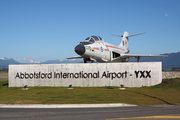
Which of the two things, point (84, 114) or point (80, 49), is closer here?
point (84, 114)

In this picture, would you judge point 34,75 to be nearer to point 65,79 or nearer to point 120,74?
point 65,79

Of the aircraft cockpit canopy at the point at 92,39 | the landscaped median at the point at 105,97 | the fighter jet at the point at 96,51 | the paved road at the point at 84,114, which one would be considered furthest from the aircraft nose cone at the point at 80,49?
the paved road at the point at 84,114

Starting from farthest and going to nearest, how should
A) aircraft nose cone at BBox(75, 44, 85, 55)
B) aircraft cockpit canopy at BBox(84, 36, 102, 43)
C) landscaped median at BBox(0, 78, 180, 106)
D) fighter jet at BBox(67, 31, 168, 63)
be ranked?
aircraft cockpit canopy at BBox(84, 36, 102, 43) → fighter jet at BBox(67, 31, 168, 63) → aircraft nose cone at BBox(75, 44, 85, 55) → landscaped median at BBox(0, 78, 180, 106)

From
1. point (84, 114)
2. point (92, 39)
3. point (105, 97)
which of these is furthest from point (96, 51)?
point (84, 114)

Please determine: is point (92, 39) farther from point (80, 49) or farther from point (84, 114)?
point (84, 114)

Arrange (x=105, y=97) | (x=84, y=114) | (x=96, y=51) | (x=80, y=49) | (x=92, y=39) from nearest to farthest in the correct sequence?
1. (x=84, y=114)
2. (x=105, y=97)
3. (x=80, y=49)
4. (x=96, y=51)
5. (x=92, y=39)

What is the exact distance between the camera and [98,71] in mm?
20562

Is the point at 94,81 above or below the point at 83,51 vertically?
below

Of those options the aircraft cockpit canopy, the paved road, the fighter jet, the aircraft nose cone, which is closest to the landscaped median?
the paved road

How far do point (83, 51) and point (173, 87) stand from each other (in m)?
11.1

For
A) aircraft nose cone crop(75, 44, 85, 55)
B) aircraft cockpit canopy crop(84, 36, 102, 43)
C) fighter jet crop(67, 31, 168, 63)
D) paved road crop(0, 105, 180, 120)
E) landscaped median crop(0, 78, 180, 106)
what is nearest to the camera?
paved road crop(0, 105, 180, 120)

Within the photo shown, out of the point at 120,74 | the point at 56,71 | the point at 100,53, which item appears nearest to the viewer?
the point at 120,74

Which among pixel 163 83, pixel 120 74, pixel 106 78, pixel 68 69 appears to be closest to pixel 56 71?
pixel 68 69

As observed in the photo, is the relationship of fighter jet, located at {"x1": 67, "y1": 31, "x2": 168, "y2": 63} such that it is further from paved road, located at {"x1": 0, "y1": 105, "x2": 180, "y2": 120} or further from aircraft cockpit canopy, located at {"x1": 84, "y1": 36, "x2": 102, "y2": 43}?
paved road, located at {"x1": 0, "y1": 105, "x2": 180, "y2": 120}
